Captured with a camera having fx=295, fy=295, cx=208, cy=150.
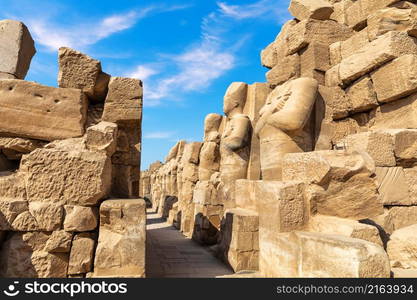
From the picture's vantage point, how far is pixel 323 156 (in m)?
2.88

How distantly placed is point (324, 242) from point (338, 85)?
3.87 metres

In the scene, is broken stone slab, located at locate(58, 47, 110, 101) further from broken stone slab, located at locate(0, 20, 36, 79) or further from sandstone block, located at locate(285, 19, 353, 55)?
sandstone block, located at locate(285, 19, 353, 55)

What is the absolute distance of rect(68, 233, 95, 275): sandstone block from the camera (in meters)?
2.51

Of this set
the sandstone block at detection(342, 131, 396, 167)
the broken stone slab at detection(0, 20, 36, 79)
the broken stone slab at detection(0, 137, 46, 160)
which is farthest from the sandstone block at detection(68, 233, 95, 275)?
the sandstone block at detection(342, 131, 396, 167)

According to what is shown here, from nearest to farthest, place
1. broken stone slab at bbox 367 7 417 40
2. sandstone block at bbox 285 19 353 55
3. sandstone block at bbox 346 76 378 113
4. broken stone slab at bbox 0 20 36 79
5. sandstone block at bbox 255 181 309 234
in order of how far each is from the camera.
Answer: sandstone block at bbox 255 181 309 234
broken stone slab at bbox 0 20 36 79
sandstone block at bbox 346 76 378 113
broken stone slab at bbox 367 7 417 40
sandstone block at bbox 285 19 353 55

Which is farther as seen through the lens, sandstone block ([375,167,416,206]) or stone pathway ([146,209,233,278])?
sandstone block ([375,167,416,206])

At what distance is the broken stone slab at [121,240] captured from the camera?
2494 mm

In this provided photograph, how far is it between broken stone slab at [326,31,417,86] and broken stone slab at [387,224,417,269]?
272cm

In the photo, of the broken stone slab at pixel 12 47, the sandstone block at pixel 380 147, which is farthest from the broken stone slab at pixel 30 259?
the sandstone block at pixel 380 147

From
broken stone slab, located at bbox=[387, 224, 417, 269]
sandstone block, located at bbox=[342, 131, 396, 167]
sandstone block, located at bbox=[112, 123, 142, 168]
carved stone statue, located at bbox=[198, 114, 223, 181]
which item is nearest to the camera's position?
broken stone slab, located at bbox=[387, 224, 417, 269]

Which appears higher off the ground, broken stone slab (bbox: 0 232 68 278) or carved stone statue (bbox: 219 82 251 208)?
carved stone statue (bbox: 219 82 251 208)

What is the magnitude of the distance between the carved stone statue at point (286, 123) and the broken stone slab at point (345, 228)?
46.7 inches

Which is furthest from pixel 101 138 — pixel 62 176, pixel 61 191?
pixel 61 191

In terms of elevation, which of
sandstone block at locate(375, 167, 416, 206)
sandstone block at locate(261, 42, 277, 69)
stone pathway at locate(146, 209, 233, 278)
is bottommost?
stone pathway at locate(146, 209, 233, 278)
